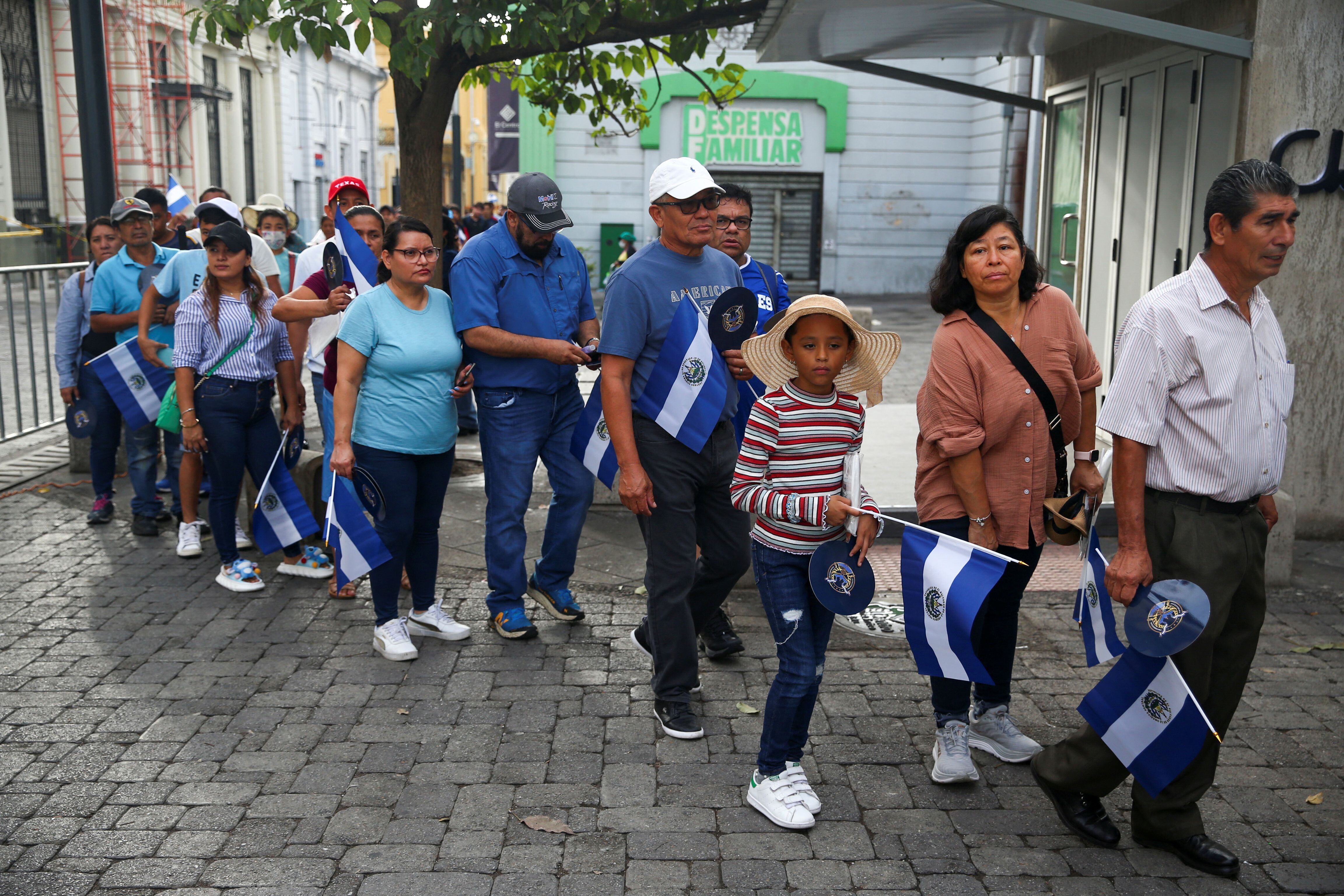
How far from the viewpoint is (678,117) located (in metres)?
25.6

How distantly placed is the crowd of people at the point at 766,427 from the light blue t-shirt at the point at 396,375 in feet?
0.04

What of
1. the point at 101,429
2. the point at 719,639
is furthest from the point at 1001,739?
the point at 101,429

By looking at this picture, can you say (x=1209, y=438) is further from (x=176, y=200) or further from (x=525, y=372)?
(x=176, y=200)

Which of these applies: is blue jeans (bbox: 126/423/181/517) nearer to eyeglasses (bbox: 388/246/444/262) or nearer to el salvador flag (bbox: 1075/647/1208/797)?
eyeglasses (bbox: 388/246/444/262)

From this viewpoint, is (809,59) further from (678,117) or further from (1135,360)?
(678,117)

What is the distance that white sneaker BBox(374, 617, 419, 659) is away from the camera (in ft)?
17.0

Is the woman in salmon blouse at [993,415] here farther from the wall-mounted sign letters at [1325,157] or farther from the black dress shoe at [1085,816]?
Result: the wall-mounted sign letters at [1325,157]

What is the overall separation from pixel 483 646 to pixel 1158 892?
2961 mm

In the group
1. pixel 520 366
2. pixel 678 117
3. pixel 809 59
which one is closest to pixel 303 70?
pixel 678 117

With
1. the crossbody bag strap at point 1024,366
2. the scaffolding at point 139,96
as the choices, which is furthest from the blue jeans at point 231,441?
the scaffolding at point 139,96

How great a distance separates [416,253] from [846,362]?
2.12m

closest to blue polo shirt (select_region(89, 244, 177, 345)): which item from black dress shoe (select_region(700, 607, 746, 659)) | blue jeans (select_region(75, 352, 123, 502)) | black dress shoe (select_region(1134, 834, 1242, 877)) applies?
blue jeans (select_region(75, 352, 123, 502))

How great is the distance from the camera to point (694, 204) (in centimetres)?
432

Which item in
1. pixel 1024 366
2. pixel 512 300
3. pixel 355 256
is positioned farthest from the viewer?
pixel 355 256
